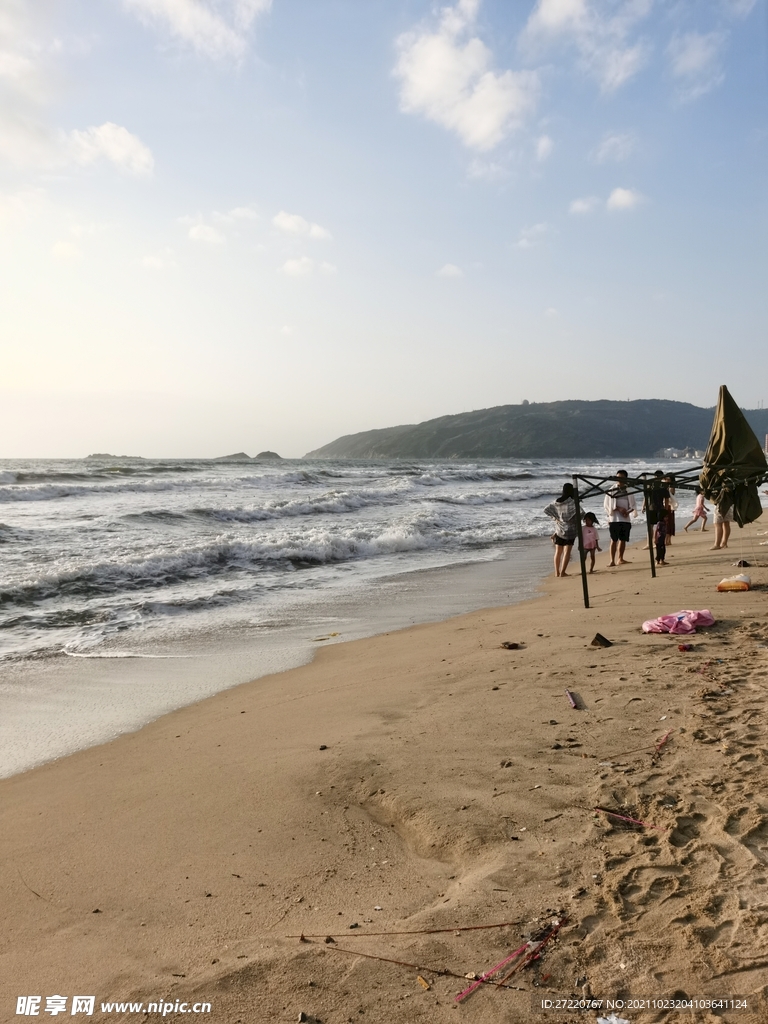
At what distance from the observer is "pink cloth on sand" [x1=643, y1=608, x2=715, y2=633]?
580 centimetres

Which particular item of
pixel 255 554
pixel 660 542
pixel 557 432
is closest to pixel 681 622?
pixel 660 542

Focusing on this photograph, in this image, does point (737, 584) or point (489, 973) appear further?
point (737, 584)

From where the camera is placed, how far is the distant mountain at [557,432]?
129 meters

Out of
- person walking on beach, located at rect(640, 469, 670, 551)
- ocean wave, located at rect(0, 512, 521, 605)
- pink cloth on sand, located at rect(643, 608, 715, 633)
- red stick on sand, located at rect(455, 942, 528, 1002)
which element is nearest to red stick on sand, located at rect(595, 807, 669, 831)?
red stick on sand, located at rect(455, 942, 528, 1002)

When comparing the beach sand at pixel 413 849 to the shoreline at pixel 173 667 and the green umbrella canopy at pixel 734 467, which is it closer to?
the shoreline at pixel 173 667

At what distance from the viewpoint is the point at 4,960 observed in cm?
244

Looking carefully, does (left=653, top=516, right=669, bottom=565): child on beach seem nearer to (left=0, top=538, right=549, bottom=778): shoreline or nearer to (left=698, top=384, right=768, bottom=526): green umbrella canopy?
(left=0, top=538, right=549, bottom=778): shoreline

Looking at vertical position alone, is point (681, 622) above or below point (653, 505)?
below

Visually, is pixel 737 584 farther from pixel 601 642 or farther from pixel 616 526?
pixel 616 526

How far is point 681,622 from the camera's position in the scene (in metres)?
5.82

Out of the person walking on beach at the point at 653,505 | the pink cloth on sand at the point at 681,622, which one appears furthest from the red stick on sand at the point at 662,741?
the person walking on beach at the point at 653,505

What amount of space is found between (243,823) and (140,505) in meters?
20.9

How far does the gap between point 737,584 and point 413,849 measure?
19.5ft

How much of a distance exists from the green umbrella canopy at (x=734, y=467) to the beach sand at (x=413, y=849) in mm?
1294
